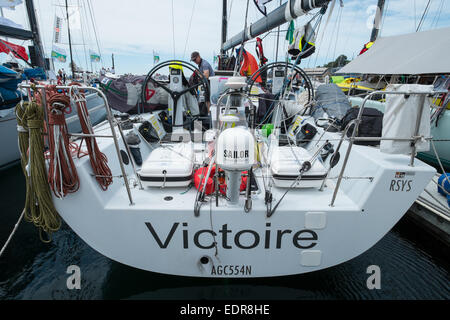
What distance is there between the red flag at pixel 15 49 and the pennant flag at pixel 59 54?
7634 millimetres

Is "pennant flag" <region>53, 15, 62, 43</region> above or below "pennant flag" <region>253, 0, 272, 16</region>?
above

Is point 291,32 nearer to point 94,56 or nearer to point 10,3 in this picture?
point 10,3

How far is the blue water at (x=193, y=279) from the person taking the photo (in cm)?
222

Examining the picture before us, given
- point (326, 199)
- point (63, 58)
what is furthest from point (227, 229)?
point (63, 58)

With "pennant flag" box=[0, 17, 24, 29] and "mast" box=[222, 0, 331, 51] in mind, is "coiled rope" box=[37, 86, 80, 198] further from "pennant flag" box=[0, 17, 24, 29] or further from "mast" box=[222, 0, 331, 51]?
"pennant flag" box=[0, 17, 24, 29]

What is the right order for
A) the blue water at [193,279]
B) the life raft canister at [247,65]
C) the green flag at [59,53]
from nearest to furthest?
the blue water at [193,279] < the life raft canister at [247,65] < the green flag at [59,53]

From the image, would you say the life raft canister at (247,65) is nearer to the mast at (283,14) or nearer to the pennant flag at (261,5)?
the mast at (283,14)

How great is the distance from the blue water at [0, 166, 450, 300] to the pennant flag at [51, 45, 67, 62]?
1262 cm

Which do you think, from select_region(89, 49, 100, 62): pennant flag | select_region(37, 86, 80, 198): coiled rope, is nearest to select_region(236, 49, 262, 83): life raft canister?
select_region(37, 86, 80, 198): coiled rope

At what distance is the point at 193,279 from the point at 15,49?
276 inches

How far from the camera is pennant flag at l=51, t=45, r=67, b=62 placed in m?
12.5

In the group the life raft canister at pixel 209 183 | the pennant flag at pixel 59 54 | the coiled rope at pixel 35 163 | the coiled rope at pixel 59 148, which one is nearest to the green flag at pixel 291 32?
the life raft canister at pixel 209 183

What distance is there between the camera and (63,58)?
506 inches

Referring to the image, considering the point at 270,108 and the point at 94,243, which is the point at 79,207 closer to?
the point at 94,243
